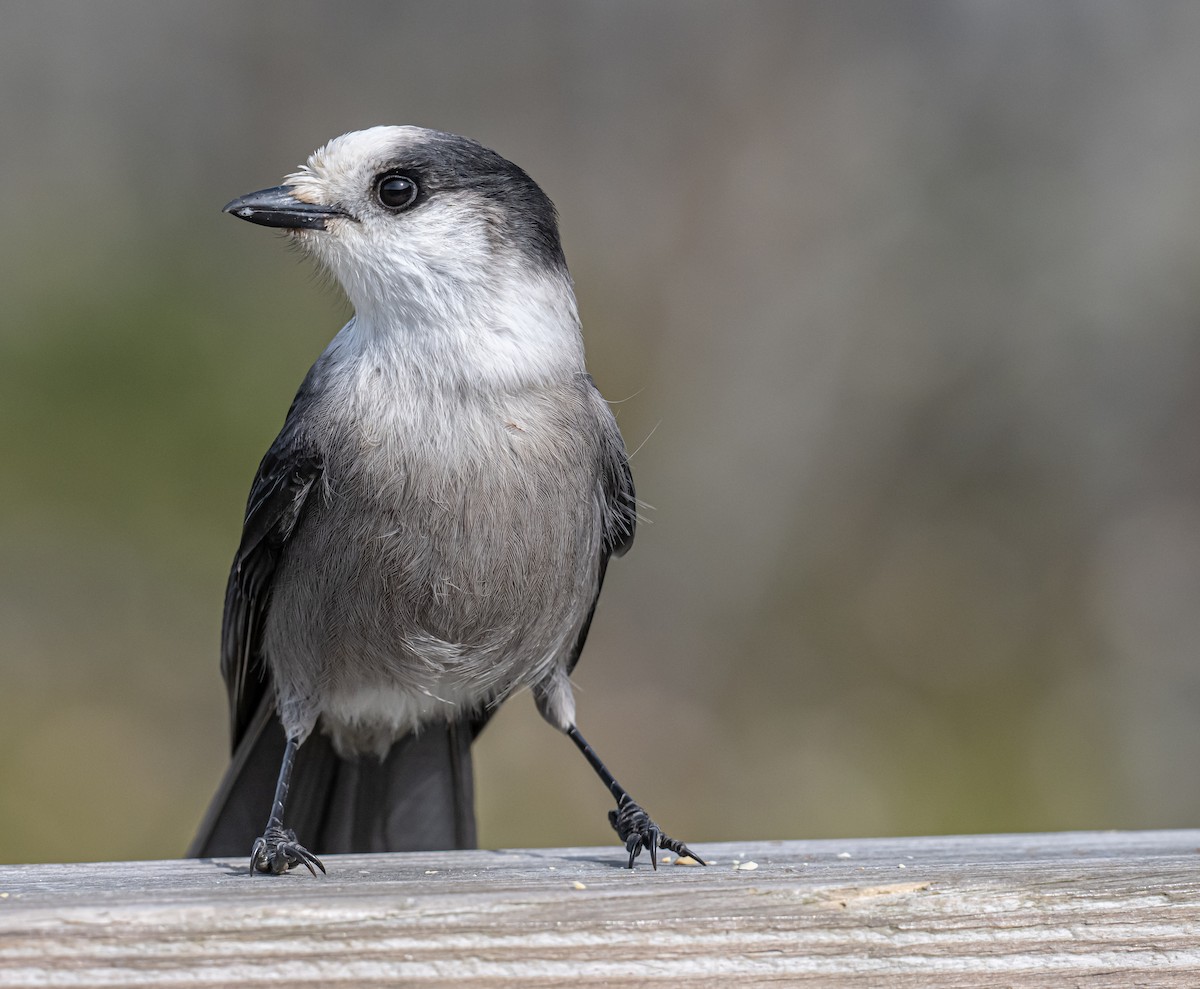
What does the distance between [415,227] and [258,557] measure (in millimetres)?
806

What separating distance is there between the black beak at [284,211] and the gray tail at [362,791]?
1135 millimetres

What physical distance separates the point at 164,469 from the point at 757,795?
2.44 metres

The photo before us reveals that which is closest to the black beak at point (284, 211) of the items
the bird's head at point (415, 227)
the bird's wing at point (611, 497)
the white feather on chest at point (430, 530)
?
the bird's head at point (415, 227)

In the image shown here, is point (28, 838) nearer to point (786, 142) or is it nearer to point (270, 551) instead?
point (270, 551)

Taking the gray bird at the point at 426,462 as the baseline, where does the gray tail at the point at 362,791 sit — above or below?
below

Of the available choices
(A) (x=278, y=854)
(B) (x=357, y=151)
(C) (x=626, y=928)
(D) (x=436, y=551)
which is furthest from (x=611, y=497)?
(C) (x=626, y=928)

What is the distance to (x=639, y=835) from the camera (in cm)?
269

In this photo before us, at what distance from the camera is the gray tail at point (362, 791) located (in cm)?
331

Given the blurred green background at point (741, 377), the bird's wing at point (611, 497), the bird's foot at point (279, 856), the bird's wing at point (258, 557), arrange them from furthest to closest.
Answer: the blurred green background at point (741, 377), the bird's wing at point (611, 497), the bird's wing at point (258, 557), the bird's foot at point (279, 856)

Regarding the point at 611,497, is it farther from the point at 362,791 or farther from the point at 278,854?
the point at 278,854

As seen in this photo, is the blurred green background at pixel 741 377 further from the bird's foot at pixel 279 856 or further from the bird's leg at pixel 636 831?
the bird's foot at pixel 279 856

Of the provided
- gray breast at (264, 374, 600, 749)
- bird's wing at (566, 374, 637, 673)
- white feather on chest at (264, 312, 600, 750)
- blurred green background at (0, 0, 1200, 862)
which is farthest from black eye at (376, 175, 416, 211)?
blurred green background at (0, 0, 1200, 862)

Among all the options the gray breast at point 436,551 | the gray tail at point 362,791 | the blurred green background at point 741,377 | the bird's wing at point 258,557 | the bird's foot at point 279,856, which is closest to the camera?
the bird's foot at point 279,856

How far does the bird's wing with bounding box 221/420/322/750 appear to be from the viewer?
2871mm
